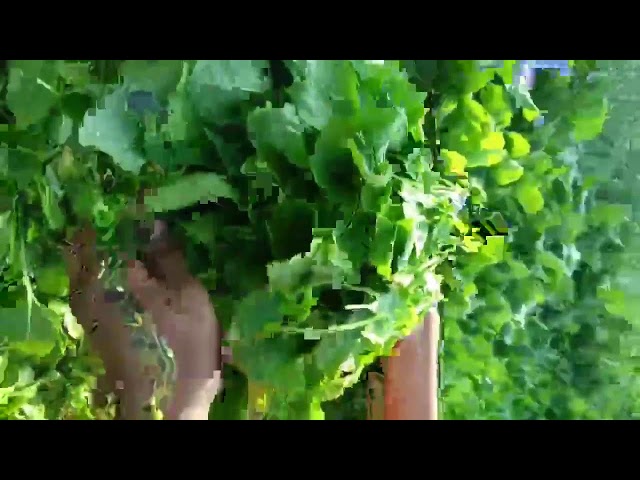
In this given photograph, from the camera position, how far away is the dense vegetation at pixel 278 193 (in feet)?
1.40

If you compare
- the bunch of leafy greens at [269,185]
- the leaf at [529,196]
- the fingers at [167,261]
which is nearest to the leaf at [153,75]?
the bunch of leafy greens at [269,185]

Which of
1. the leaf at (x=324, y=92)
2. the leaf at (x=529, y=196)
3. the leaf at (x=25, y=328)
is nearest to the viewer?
the leaf at (x=324, y=92)

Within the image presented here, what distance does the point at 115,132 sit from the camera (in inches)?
17.3

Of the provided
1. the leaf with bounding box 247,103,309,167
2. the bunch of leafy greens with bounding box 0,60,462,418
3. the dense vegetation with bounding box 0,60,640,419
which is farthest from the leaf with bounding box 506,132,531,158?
the leaf with bounding box 247,103,309,167

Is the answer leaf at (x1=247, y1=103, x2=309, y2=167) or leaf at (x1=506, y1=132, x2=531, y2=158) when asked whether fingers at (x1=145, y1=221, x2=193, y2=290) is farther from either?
leaf at (x1=506, y1=132, x2=531, y2=158)

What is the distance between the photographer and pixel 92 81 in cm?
44

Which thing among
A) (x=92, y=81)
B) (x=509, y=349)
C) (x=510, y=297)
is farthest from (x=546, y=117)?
(x=92, y=81)

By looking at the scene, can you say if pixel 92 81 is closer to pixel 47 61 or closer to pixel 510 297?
pixel 47 61

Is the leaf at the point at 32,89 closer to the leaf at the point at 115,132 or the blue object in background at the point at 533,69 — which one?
the leaf at the point at 115,132

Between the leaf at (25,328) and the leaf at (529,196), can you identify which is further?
the leaf at (529,196)

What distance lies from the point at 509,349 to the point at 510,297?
122 millimetres

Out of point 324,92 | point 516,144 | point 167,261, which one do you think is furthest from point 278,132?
point 516,144

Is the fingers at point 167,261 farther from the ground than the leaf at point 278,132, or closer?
closer

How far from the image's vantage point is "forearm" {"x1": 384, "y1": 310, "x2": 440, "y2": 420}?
0.53 meters
